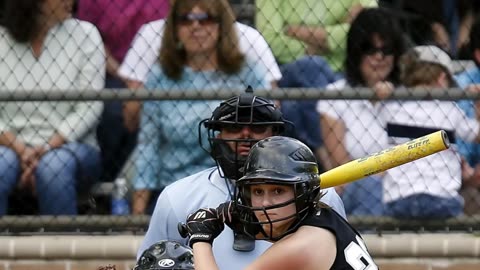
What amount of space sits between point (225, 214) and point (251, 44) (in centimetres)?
262

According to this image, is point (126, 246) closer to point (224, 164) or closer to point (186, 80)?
point (186, 80)

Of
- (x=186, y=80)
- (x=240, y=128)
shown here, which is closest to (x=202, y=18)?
(x=186, y=80)

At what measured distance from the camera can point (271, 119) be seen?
486cm

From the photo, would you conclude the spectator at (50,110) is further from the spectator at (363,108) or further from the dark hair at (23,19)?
the spectator at (363,108)

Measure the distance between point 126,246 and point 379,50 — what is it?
162 cm

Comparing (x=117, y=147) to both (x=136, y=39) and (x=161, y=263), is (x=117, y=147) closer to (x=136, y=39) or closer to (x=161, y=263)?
(x=136, y=39)

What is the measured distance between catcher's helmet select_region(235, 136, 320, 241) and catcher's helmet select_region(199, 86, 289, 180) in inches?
35.7

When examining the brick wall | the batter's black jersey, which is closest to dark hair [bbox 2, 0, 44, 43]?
the brick wall

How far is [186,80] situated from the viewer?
6.59 metres

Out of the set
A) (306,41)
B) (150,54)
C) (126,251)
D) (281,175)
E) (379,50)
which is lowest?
(126,251)

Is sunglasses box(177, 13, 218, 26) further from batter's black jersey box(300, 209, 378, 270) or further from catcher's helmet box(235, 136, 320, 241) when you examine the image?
batter's black jersey box(300, 209, 378, 270)

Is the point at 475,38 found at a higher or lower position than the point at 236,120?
lower

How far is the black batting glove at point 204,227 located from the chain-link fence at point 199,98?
95.8 inches

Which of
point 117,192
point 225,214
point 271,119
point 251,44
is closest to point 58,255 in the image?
point 117,192
